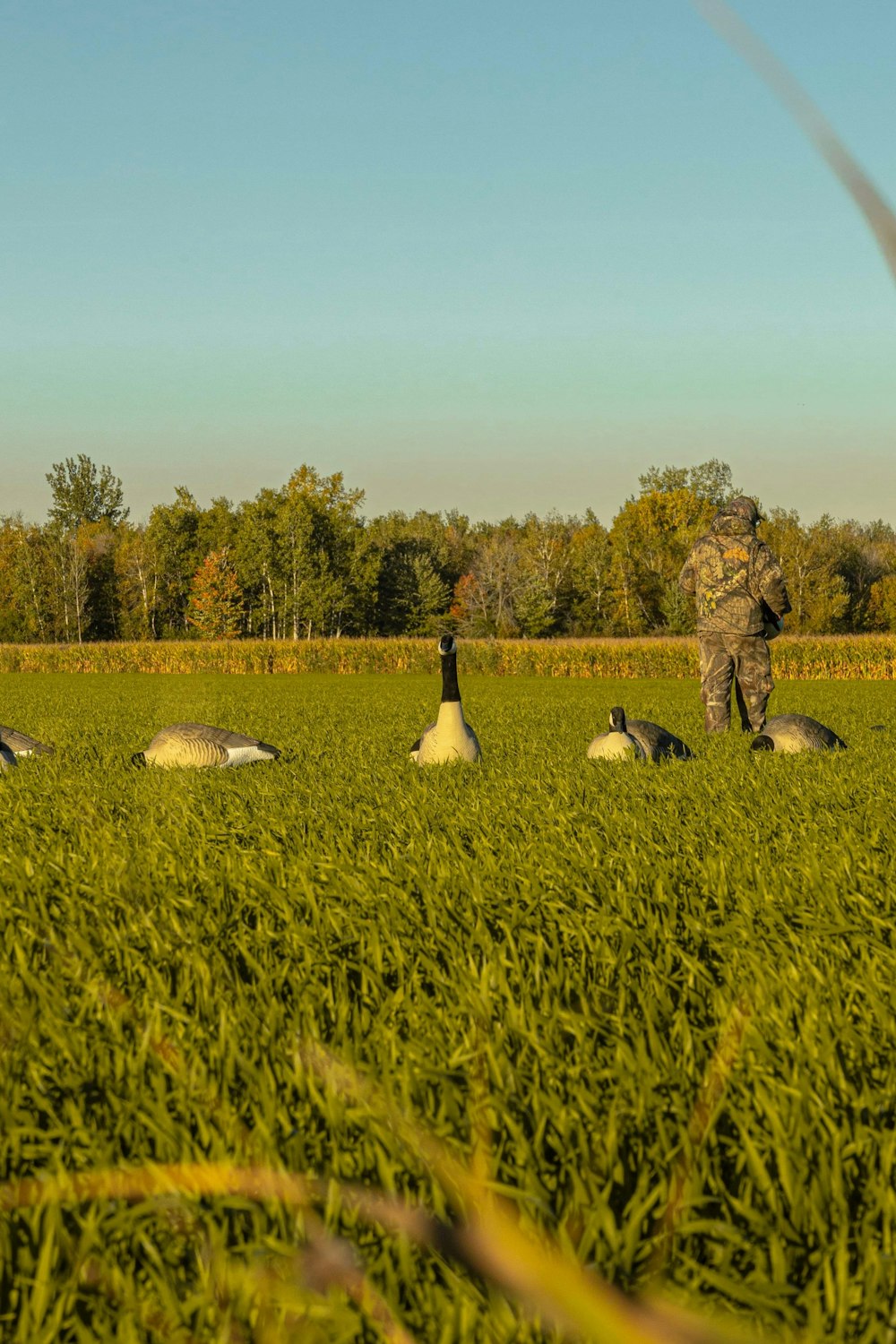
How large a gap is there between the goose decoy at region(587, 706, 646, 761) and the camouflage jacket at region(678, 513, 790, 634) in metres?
2.91

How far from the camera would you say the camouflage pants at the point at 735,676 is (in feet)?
41.2

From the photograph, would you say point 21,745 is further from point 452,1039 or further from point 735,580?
point 452,1039

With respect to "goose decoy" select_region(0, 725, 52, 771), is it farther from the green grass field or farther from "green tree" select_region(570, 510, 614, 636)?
"green tree" select_region(570, 510, 614, 636)

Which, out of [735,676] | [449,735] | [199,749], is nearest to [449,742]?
[449,735]

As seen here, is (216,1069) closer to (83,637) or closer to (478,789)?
(478,789)

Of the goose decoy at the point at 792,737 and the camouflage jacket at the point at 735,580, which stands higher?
the camouflage jacket at the point at 735,580

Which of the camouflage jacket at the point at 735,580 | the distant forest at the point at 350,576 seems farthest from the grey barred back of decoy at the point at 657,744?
the distant forest at the point at 350,576

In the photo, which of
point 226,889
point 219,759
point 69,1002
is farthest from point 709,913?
point 219,759

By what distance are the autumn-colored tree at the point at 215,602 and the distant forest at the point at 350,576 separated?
0.23m

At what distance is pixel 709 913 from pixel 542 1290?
11.0 feet

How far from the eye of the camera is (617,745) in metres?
9.80

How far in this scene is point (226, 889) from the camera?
183 inches

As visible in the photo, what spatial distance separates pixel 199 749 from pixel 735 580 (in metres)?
6.28

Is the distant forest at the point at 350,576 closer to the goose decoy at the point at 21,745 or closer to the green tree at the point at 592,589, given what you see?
the green tree at the point at 592,589
